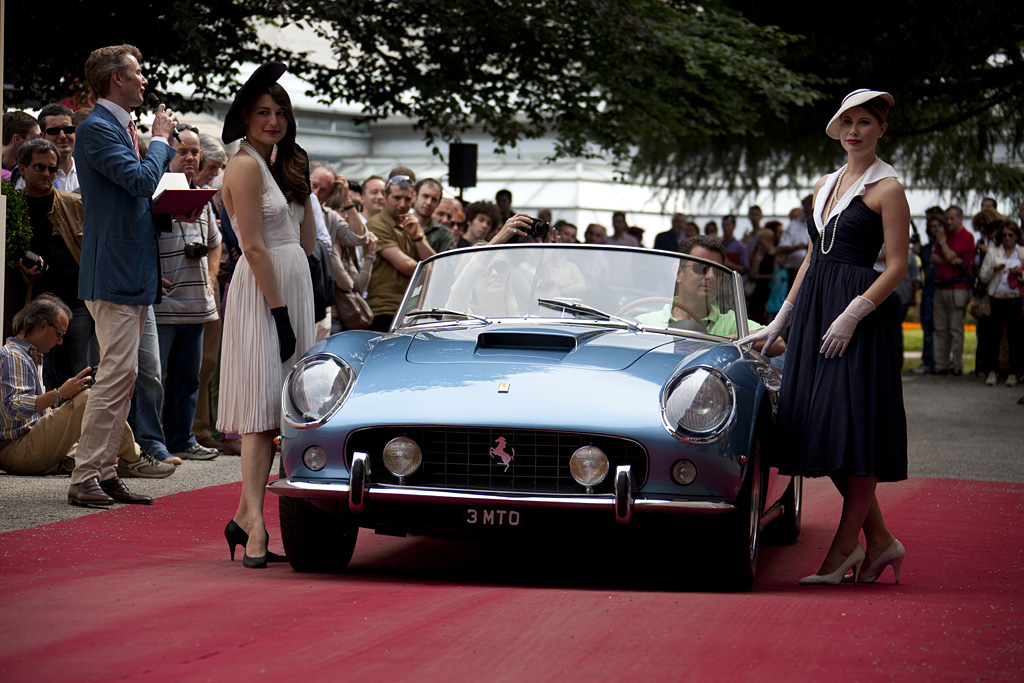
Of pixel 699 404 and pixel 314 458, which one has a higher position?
pixel 699 404

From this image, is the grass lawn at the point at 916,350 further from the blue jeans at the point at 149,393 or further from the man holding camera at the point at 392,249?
the blue jeans at the point at 149,393

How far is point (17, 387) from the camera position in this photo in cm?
761

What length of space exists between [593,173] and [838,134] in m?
32.8

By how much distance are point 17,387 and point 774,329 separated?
464 centimetres

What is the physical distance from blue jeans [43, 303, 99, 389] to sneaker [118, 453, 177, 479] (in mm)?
773

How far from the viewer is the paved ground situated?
6691 mm

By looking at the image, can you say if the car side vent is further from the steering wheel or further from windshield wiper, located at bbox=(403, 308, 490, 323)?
the steering wheel

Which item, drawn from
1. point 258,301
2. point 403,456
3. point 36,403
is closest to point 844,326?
point 403,456

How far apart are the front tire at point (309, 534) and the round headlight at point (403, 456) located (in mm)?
332

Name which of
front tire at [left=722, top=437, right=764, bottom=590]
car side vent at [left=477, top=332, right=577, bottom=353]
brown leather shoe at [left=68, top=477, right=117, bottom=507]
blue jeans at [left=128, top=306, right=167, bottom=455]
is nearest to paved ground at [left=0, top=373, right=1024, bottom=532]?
brown leather shoe at [left=68, top=477, right=117, bottom=507]

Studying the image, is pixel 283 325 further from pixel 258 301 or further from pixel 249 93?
pixel 249 93

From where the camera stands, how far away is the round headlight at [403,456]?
4762 mm

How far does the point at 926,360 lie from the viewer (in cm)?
1873

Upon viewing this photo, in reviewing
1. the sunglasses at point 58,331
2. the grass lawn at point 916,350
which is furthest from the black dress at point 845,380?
the grass lawn at point 916,350
